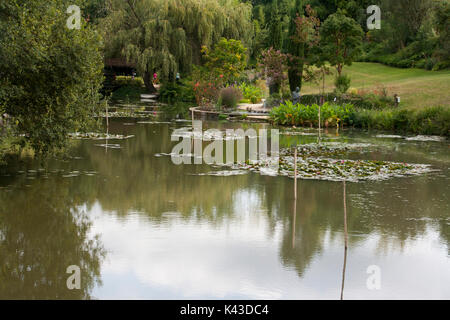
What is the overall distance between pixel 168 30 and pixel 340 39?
11654 millimetres

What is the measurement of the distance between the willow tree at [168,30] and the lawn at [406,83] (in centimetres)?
697

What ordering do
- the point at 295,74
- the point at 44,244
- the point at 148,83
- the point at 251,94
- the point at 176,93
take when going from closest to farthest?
the point at 44,244
the point at 295,74
the point at 251,94
the point at 176,93
the point at 148,83

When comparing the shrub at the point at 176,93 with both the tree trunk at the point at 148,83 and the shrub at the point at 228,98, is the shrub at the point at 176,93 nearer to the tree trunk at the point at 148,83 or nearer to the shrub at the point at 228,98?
the tree trunk at the point at 148,83

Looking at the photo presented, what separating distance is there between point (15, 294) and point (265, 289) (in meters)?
2.93

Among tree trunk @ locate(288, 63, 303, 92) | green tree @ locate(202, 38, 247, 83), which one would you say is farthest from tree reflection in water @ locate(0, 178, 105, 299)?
green tree @ locate(202, 38, 247, 83)

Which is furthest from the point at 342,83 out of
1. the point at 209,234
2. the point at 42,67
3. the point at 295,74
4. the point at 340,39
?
the point at 209,234

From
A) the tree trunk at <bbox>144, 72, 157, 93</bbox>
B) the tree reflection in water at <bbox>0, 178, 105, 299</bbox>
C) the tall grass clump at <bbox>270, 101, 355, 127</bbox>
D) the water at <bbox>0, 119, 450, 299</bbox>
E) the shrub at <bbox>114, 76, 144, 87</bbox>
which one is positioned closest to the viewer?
the tree reflection in water at <bbox>0, 178, 105, 299</bbox>

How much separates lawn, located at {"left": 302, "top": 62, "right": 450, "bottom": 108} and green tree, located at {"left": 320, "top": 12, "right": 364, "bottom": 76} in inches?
81.3

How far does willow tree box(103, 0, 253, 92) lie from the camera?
38.5 m

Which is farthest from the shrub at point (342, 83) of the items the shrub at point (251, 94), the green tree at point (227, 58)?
the green tree at point (227, 58)

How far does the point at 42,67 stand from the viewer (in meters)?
12.7

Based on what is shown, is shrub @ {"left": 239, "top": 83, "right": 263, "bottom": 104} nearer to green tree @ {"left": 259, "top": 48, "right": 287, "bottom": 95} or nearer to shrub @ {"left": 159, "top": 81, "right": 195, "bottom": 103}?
green tree @ {"left": 259, "top": 48, "right": 287, "bottom": 95}

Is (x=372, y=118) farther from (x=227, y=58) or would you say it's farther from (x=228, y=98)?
(x=227, y=58)

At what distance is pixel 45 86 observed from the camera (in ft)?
42.9
